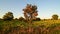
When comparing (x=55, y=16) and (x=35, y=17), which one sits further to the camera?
(x=55, y=16)

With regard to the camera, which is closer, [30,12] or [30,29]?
[30,29]

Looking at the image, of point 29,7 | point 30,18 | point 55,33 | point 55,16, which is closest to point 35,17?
point 30,18

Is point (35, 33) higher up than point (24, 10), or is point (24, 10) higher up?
point (24, 10)

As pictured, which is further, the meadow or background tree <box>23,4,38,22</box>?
background tree <box>23,4,38,22</box>

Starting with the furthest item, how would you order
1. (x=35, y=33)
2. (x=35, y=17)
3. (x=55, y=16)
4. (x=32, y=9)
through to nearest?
(x=55, y=16), (x=32, y=9), (x=35, y=17), (x=35, y=33)

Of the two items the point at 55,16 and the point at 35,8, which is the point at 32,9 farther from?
the point at 55,16

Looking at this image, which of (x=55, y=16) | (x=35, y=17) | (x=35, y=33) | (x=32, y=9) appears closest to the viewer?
(x=35, y=33)

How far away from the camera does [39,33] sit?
1305 cm

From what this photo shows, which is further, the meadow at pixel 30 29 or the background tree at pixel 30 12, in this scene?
Answer: the background tree at pixel 30 12

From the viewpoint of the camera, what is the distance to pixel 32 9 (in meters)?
72.6

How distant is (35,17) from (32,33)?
180 feet

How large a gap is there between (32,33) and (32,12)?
A: 193ft

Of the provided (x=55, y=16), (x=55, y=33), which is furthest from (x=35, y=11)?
(x=55, y=33)

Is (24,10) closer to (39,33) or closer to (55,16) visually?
(55,16)
